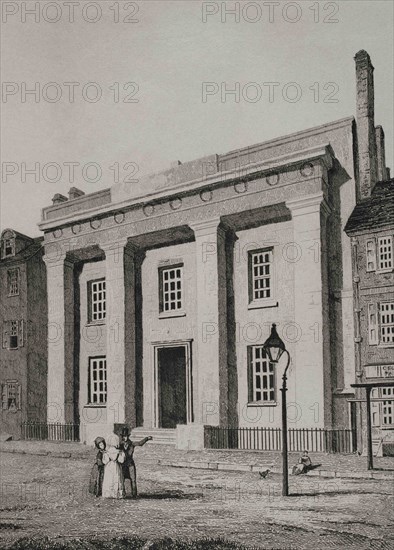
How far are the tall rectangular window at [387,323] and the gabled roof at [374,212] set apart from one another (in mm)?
2776

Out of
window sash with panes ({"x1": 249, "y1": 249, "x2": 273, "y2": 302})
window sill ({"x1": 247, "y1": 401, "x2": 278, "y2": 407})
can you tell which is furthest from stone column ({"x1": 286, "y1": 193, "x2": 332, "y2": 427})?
window sash with panes ({"x1": 249, "y1": 249, "x2": 273, "y2": 302})

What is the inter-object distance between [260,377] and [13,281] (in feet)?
47.5

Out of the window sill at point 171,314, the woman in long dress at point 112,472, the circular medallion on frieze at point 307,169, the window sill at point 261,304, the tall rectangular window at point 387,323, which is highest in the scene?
the circular medallion on frieze at point 307,169

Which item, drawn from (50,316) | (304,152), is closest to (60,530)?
(304,152)

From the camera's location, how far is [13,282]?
105ft

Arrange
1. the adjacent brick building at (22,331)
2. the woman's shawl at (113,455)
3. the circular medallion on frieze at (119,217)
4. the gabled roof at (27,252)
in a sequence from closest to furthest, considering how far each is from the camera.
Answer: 1. the woman's shawl at (113,455)
2. the circular medallion on frieze at (119,217)
3. the adjacent brick building at (22,331)
4. the gabled roof at (27,252)

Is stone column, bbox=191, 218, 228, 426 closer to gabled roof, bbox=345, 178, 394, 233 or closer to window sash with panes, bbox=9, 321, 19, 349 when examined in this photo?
gabled roof, bbox=345, 178, 394, 233

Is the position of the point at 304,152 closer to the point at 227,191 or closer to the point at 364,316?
the point at 227,191

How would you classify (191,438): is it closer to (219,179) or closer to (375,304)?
(375,304)

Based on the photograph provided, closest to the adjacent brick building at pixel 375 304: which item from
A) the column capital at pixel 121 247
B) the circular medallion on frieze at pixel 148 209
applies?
the circular medallion on frieze at pixel 148 209

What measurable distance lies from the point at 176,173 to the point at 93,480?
15.9m

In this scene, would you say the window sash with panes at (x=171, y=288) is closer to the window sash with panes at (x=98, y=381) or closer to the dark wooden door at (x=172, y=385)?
the dark wooden door at (x=172, y=385)

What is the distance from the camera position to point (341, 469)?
16.9 m

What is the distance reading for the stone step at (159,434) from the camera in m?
24.5
